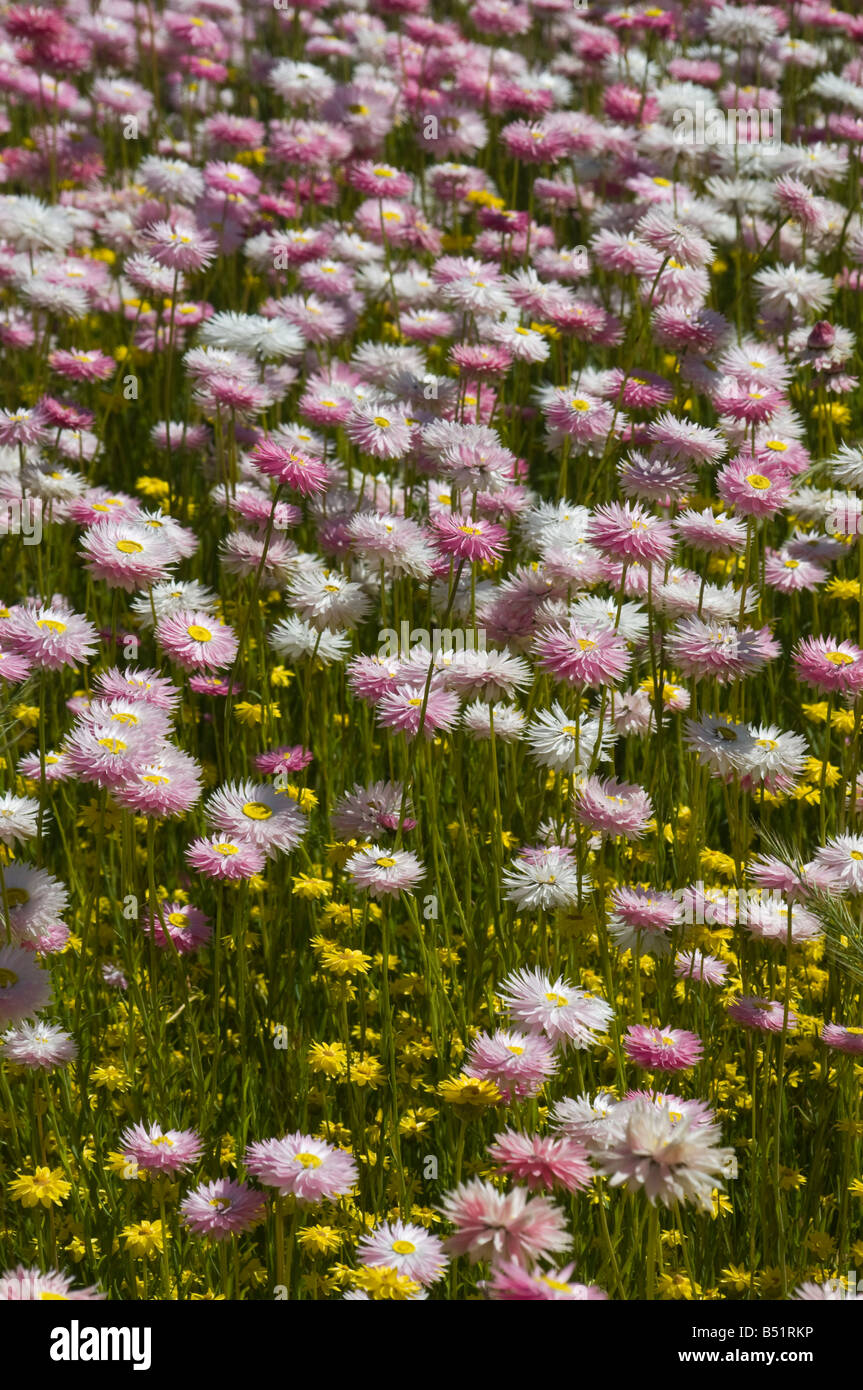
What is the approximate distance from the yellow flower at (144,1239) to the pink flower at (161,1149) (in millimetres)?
76

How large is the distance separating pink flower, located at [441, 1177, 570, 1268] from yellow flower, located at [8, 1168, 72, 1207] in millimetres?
807

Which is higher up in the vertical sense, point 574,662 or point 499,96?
point 499,96

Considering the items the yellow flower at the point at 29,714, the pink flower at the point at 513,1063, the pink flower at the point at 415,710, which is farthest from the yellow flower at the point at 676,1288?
the yellow flower at the point at 29,714

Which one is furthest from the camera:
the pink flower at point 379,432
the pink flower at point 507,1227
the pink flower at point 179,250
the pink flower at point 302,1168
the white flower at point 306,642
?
the pink flower at point 179,250

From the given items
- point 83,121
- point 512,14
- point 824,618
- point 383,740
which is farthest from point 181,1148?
point 83,121

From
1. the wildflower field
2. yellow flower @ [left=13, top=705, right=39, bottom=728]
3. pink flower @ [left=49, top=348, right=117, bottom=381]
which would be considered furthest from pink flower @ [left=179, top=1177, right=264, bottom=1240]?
pink flower @ [left=49, top=348, right=117, bottom=381]

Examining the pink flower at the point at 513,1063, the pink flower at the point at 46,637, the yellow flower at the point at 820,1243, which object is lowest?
the yellow flower at the point at 820,1243

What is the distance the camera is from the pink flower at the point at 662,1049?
2.01m

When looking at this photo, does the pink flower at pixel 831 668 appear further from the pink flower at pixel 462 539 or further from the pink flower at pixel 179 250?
the pink flower at pixel 179 250

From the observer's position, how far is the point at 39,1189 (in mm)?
1990
